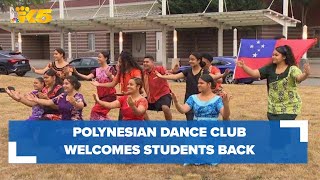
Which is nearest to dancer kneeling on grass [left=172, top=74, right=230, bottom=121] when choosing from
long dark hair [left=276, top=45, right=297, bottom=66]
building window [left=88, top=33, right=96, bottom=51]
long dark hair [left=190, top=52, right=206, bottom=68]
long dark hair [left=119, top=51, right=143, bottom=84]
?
long dark hair [left=190, top=52, right=206, bottom=68]

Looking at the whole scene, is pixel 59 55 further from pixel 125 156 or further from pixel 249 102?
pixel 249 102

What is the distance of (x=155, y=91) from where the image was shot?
8.00 meters

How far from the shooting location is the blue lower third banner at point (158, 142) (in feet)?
18.7

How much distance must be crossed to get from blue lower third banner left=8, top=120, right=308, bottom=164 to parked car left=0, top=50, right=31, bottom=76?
2070cm

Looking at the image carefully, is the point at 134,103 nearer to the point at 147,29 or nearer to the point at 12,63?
the point at 12,63

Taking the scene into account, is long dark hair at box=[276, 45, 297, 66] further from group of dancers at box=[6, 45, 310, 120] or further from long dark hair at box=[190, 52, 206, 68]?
long dark hair at box=[190, 52, 206, 68]

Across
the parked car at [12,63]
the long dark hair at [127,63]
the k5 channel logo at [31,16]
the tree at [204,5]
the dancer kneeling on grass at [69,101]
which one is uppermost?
the tree at [204,5]

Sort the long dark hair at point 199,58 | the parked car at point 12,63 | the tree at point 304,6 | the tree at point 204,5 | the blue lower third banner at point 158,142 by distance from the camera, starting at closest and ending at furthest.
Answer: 1. the blue lower third banner at point 158,142
2. the long dark hair at point 199,58
3. the parked car at point 12,63
4. the tree at point 204,5
5. the tree at point 304,6

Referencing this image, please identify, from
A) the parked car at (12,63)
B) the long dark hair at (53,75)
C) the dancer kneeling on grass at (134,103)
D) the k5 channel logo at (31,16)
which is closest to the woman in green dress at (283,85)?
the dancer kneeling on grass at (134,103)

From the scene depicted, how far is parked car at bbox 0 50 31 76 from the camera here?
26438 mm

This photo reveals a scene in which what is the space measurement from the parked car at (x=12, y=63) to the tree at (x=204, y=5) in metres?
13.7

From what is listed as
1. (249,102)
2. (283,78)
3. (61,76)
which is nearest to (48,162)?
(61,76)

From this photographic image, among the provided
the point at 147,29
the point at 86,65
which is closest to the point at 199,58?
the point at 86,65

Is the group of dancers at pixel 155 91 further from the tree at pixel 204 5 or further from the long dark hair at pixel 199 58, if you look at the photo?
the tree at pixel 204 5
